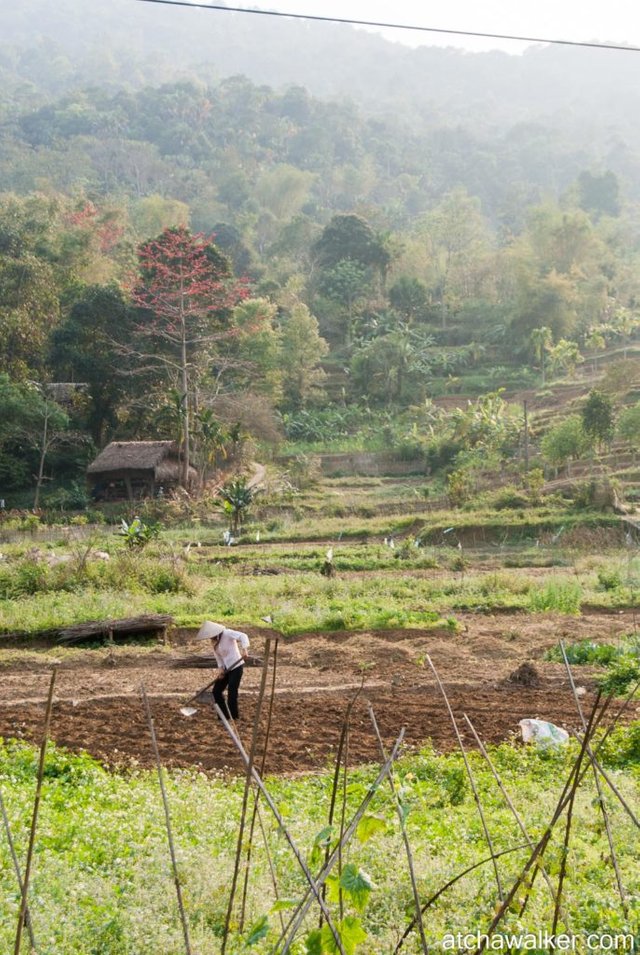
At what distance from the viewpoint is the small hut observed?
1194 inches

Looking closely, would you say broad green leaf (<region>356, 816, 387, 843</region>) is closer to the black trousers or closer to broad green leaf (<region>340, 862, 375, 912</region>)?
broad green leaf (<region>340, 862, 375, 912</region>)

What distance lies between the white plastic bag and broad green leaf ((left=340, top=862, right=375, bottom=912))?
5.08m

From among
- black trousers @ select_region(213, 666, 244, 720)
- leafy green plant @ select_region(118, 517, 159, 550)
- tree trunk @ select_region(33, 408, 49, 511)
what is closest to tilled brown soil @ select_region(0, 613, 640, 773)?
black trousers @ select_region(213, 666, 244, 720)

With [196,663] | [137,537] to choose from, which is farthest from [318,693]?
[137,537]

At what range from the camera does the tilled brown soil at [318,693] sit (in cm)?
806

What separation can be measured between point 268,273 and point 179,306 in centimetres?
2709

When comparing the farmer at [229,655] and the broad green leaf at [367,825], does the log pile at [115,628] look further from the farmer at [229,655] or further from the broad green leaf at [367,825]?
the broad green leaf at [367,825]

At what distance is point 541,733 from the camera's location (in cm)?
783

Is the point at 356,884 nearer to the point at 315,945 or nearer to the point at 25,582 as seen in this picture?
the point at 315,945

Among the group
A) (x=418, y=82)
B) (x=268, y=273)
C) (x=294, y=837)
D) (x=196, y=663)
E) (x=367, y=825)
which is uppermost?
(x=418, y=82)

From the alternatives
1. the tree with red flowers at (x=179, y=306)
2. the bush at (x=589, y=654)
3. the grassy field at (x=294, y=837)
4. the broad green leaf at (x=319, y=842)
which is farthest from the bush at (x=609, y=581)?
the tree with red flowers at (x=179, y=306)

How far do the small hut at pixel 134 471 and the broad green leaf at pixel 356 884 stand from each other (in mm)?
27714

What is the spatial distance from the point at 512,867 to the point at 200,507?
25041 mm

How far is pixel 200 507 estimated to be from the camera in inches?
1149
